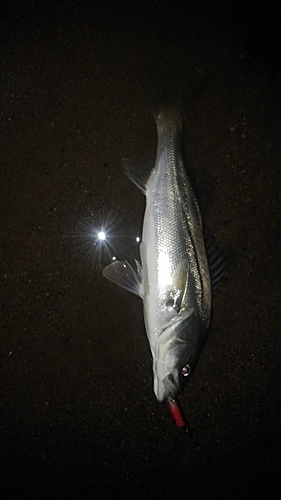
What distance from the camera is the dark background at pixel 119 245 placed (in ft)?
9.07

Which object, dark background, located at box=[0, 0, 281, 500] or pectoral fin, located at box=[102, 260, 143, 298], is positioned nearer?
pectoral fin, located at box=[102, 260, 143, 298]

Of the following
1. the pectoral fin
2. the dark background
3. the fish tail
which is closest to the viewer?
the pectoral fin

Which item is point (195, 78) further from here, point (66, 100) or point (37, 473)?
point (37, 473)

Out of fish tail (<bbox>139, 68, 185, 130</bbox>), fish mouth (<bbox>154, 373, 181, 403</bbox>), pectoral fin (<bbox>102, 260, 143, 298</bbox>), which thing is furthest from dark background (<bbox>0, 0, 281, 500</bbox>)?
fish mouth (<bbox>154, 373, 181, 403</bbox>)

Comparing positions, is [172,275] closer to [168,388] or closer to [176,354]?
[176,354]

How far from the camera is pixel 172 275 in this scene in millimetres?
2232

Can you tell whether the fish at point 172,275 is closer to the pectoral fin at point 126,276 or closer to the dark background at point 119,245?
the pectoral fin at point 126,276

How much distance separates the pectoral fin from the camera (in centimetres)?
244

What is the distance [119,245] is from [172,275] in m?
0.74

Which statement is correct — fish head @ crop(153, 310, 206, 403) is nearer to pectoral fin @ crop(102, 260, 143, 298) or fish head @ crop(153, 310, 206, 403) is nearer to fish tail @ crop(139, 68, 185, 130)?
pectoral fin @ crop(102, 260, 143, 298)

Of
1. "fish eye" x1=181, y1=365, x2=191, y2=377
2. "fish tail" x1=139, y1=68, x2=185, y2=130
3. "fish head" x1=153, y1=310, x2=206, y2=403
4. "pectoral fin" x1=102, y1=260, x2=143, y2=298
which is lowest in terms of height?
"fish eye" x1=181, y1=365, x2=191, y2=377

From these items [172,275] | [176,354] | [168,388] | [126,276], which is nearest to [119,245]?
[126,276]

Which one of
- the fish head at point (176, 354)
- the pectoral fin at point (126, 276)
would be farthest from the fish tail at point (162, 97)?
the fish head at point (176, 354)

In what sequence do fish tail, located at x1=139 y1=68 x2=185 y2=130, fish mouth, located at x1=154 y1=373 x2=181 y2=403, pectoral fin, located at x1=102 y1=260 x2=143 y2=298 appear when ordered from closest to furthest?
fish mouth, located at x1=154 y1=373 x2=181 y2=403 → pectoral fin, located at x1=102 y1=260 x2=143 y2=298 → fish tail, located at x1=139 y1=68 x2=185 y2=130
